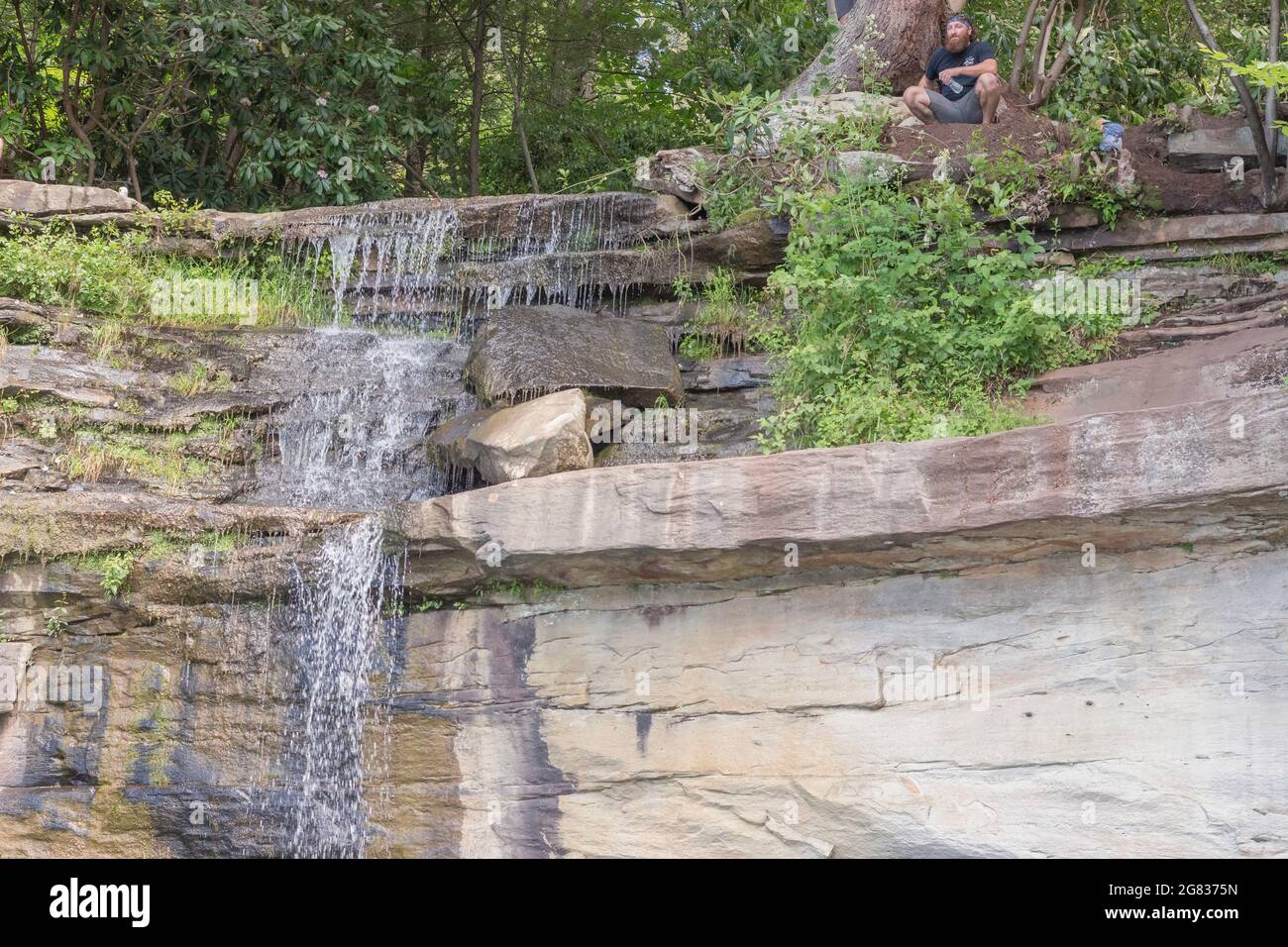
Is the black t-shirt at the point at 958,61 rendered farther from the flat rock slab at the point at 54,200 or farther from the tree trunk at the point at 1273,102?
the flat rock slab at the point at 54,200

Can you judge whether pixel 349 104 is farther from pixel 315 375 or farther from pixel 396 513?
pixel 396 513

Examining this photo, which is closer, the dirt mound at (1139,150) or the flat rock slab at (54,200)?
the dirt mound at (1139,150)

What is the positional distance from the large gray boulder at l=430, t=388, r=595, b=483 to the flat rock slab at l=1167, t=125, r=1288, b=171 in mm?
4631

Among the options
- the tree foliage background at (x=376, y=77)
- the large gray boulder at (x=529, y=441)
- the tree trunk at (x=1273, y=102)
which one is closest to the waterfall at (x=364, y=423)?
the large gray boulder at (x=529, y=441)

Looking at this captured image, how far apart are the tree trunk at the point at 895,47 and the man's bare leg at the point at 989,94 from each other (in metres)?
1.08

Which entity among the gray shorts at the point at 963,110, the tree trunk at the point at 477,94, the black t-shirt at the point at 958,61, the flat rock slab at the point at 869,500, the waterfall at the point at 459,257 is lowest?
the flat rock slab at the point at 869,500

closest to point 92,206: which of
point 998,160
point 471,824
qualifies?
point 471,824

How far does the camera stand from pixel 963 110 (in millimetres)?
10281

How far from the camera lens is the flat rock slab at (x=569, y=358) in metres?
8.49

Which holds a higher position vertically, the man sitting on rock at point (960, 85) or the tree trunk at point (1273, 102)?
the man sitting on rock at point (960, 85)

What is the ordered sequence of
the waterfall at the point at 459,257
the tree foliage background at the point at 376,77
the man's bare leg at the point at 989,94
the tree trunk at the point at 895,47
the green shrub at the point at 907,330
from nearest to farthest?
the green shrub at the point at 907,330, the man's bare leg at the point at 989,94, the waterfall at the point at 459,257, the tree trunk at the point at 895,47, the tree foliage background at the point at 376,77

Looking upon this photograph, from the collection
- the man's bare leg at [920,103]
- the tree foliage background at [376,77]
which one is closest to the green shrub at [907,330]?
the man's bare leg at [920,103]

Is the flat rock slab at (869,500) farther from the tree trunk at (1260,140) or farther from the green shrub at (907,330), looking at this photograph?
the tree trunk at (1260,140)

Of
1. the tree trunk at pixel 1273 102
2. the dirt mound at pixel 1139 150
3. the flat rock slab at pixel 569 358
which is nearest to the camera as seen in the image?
the tree trunk at pixel 1273 102
